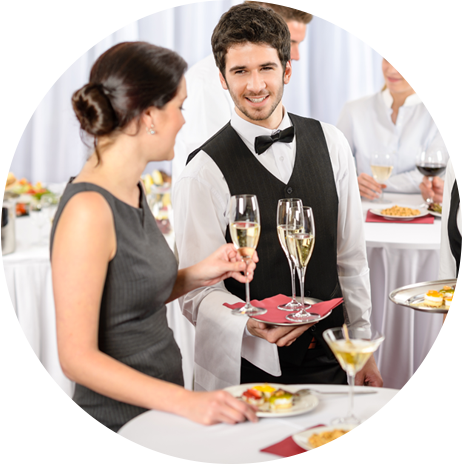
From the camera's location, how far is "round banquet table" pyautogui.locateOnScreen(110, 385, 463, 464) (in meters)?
1.08

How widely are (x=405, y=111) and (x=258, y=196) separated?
2681 mm

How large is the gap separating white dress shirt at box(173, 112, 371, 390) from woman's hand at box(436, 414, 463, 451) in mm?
733

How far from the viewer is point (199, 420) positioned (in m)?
1.18

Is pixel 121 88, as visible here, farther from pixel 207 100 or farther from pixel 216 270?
pixel 207 100

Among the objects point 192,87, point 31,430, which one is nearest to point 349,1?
point 192,87

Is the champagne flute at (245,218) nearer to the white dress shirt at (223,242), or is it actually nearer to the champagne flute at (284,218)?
the champagne flute at (284,218)

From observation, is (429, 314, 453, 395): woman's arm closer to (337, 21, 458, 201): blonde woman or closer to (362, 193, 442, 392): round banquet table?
(362, 193, 442, 392): round banquet table

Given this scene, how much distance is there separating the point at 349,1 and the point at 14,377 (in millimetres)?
4264

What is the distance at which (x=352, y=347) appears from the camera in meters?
1.14

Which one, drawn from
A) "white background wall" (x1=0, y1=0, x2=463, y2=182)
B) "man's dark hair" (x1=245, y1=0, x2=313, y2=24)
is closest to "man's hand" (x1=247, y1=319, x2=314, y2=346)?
"man's dark hair" (x1=245, y1=0, x2=313, y2=24)

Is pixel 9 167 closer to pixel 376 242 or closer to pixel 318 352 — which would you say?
pixel 376 242

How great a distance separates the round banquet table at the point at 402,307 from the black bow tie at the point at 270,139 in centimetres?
93

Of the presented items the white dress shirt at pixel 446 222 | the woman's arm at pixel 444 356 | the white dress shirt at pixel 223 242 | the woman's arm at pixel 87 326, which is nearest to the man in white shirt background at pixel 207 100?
the white dress shirt at pixel 223 242

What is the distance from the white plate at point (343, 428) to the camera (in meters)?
1.05
